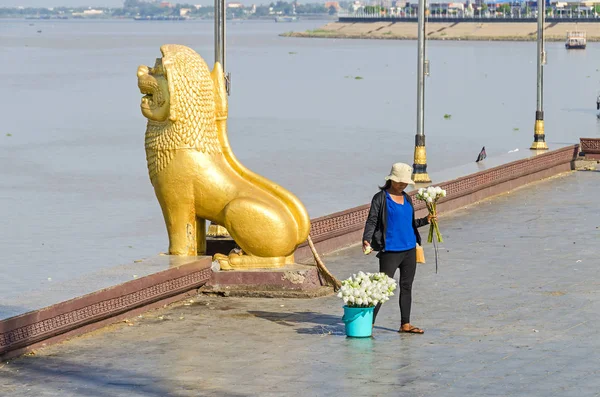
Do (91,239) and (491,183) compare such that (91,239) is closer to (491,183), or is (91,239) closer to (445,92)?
(491,183)

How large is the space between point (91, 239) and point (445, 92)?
5767cm

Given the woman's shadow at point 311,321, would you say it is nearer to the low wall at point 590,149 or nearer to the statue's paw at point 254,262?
the statue's paw at point 254,262

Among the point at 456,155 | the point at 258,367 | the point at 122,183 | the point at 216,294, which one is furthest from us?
the point at 456,155

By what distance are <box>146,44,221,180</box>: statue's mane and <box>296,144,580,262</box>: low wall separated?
8.63 ft

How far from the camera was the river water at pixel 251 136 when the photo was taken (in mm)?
25031

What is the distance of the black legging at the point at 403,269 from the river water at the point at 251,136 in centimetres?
336

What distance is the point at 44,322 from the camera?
467 inches

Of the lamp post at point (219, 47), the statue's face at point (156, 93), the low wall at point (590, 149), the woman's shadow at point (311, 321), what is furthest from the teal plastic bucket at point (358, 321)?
the low wall at point (590, 149)

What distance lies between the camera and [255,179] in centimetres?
1469

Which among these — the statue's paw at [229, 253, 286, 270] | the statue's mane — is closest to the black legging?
the statue's paw at [229, 253, 286, 270]

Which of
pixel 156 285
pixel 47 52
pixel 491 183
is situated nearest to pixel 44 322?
pixel 156 285

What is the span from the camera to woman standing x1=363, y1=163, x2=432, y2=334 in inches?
488

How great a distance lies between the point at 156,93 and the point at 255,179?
1.42 metres

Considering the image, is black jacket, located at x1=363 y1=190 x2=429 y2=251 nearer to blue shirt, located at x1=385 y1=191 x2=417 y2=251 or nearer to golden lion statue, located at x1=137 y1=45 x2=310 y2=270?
blue shirt, located at x1=385 y1=191 x2=417 y2=251
